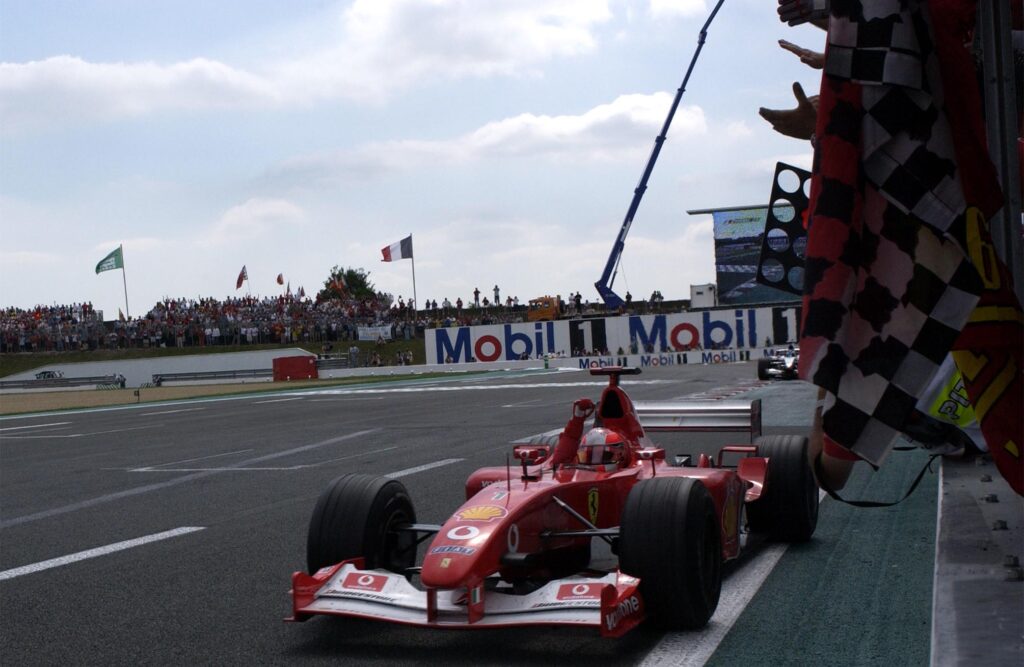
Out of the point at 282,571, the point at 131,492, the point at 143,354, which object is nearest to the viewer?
the point at 282,571

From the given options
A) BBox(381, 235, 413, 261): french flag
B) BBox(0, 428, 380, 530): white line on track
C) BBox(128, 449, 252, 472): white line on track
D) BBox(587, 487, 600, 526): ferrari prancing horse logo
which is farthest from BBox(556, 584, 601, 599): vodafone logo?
BBox(381, 235, 413, 261): french flag

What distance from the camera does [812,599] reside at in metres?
5.33

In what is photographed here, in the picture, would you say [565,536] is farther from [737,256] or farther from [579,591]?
[737,256]

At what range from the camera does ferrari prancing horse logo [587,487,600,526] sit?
18.4ft

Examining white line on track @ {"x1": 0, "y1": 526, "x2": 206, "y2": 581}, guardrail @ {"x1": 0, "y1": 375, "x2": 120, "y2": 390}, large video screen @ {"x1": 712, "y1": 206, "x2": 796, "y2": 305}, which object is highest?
large video screen @ {"x1": 712, "y1": 206, "x2": 796, "y2": 305}

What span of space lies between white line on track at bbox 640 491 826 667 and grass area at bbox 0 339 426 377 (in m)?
46.8

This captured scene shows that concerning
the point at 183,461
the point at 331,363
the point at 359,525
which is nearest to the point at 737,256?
the point at 331,363

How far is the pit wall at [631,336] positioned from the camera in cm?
4703

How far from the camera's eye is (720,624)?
4.91m

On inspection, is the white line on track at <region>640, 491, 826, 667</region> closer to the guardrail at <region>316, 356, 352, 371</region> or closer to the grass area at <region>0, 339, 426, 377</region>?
the guardrail at <region>316, 356, 352, 371</region>

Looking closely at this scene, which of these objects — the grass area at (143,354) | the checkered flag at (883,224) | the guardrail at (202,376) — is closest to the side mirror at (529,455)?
the checkered flag at (883,224)

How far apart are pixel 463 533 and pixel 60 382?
48.4m

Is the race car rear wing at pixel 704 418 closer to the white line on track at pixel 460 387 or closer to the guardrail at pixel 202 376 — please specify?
the white line on track at pixel 460 387

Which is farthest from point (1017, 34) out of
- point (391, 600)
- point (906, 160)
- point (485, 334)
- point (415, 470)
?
point (485, 334)
